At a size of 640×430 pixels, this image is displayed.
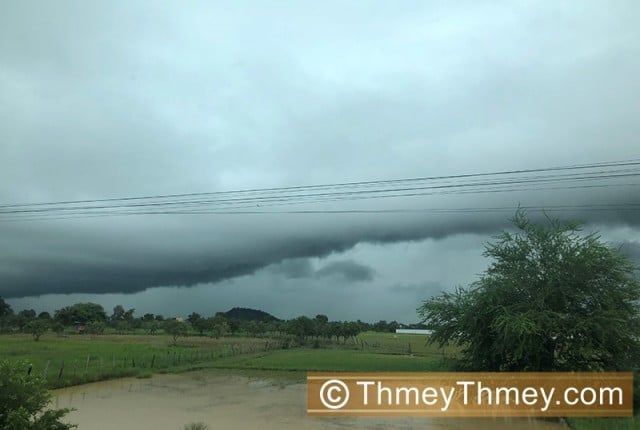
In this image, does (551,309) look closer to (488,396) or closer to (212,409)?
(488,396)

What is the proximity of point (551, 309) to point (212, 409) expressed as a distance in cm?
1563

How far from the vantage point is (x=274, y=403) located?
2423 centimetres

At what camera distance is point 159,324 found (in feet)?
344

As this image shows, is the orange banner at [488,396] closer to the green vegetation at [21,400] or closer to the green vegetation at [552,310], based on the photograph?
the green vegetation at [552,310]

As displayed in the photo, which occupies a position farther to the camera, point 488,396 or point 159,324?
point 159,324

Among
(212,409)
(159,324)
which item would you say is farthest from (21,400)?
(159,324)

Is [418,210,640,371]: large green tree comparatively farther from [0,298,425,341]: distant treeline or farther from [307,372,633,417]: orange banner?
[0,298,425,341]: distant treeline

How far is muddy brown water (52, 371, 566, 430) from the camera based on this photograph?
18922mm

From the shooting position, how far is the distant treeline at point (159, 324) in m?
89.1

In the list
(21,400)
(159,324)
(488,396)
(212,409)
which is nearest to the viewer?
(21,400)

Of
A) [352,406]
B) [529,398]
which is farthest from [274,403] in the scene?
[529,398]

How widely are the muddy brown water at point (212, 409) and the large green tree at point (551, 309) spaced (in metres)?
3.26

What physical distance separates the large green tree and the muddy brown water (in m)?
3.26

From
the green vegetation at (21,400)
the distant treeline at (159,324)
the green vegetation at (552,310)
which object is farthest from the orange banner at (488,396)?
the distant treeline at (159,324)
